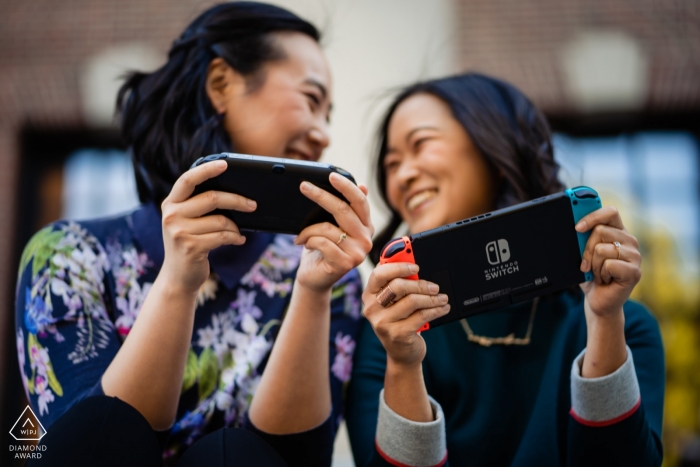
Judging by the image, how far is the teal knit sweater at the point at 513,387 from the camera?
4.88ft

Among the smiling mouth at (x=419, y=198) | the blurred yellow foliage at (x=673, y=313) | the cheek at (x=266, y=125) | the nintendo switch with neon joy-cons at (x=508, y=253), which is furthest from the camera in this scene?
the blurred yellow foliage at (x=673, y=313)

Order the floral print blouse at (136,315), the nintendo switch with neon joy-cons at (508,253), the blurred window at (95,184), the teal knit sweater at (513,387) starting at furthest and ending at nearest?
the blurred window at (95,184), the teal knit sweater at (513,387), the floral print blouse at (136,315), the nintendo switch with neon joy-cons at (508,253)

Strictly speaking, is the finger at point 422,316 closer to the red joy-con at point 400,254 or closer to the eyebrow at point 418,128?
the red joy-con at point 400,254

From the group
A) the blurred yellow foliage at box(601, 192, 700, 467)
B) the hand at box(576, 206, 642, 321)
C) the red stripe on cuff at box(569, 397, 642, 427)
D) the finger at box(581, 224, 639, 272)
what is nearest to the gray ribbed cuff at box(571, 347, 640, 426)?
the red stripe on cuff at box(569, 397, 642, 427)

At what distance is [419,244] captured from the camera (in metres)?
1.24

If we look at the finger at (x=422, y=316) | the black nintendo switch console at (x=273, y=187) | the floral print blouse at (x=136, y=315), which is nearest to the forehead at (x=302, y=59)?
the floral print blouse at (x=136, y=315)

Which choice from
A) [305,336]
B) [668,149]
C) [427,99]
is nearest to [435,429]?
[305,336]

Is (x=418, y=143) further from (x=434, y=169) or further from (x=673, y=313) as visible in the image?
(x=673, y=313)

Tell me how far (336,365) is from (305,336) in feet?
1.10

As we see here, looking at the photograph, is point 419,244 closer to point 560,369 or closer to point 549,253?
point 549,253

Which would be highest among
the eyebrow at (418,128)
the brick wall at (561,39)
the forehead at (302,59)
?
the forehead at (302,59)

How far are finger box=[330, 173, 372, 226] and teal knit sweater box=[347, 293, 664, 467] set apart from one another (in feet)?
1.80

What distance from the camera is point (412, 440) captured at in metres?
1.29

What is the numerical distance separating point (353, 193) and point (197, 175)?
30 centimetres
